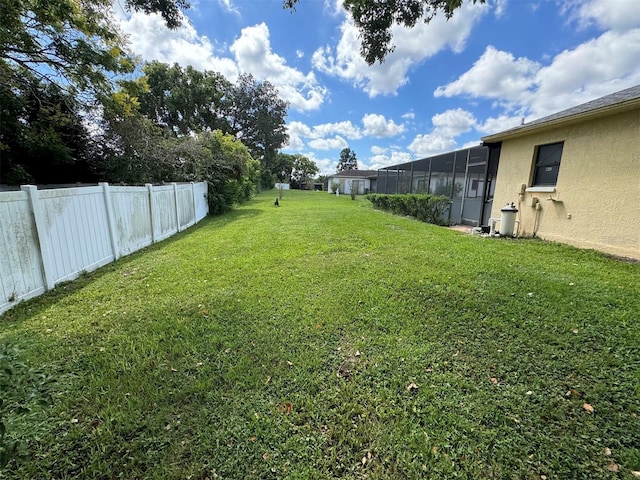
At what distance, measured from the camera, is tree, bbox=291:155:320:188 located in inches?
2228

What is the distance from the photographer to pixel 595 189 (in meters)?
6.08

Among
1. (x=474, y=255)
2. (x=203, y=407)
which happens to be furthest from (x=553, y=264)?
(x=203, y=407)

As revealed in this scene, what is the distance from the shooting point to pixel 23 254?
362 centimetres

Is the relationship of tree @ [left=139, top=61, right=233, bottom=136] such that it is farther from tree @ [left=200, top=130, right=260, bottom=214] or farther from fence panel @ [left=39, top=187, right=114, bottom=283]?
fence panel @ [left=39, top=187, right=114, bottom=283]

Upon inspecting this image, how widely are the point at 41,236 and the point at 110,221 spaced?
5.62 feet

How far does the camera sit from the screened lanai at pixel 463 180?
32.9 feet

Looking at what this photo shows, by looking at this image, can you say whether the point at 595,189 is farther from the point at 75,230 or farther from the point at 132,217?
the point at 132,217

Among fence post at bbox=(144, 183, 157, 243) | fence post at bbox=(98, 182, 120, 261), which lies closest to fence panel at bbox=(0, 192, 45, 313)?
fence post at bbox=(98, 182, 120, 261)

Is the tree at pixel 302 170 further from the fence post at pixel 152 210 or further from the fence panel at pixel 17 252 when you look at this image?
the fence panel at pixel 17 252

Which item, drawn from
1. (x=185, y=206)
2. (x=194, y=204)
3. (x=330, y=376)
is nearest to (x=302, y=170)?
(x=194, y=204)

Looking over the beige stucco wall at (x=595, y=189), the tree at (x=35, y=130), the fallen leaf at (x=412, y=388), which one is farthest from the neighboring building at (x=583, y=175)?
the tree at (x=35, y=130)

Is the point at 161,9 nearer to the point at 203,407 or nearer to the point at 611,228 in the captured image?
the point at 203,407

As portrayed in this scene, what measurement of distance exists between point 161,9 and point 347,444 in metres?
6.51

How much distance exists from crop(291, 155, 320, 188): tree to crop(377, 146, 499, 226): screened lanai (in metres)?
42.7
